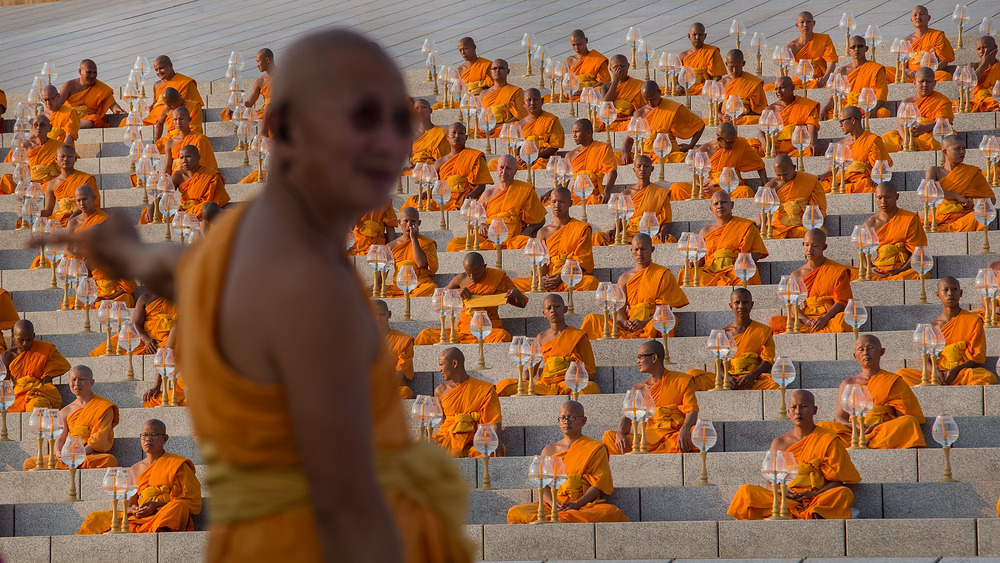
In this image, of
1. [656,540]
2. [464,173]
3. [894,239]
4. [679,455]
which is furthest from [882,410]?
[464,173]

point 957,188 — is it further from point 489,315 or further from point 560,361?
point 489,315

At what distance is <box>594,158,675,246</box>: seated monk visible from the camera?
11.3 metres

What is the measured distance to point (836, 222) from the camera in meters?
11.2

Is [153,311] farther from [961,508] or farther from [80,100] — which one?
[961,508]

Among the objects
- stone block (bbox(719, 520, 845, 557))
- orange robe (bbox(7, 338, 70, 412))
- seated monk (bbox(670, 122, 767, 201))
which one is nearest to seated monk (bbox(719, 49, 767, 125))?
seated monk (bbox(670, 122, 767, 201))

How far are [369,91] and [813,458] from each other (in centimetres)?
A: 693

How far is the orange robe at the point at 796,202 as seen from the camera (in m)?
11.2

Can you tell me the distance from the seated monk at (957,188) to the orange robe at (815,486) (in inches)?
147

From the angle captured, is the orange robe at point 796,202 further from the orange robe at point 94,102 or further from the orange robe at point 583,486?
the orange robe at point 94,102

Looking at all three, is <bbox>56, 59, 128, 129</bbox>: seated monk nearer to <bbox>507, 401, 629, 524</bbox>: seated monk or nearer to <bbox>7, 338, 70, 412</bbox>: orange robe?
<bbox>7, 338, 70, 412</bbox>: orange robe

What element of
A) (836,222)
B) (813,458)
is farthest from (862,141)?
(813,458)

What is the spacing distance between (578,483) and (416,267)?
347 cm

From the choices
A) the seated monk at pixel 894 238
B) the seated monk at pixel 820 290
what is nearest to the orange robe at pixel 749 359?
the seated monk at pixel 820 290

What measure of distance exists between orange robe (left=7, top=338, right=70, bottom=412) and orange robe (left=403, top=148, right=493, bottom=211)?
371 centimetres
